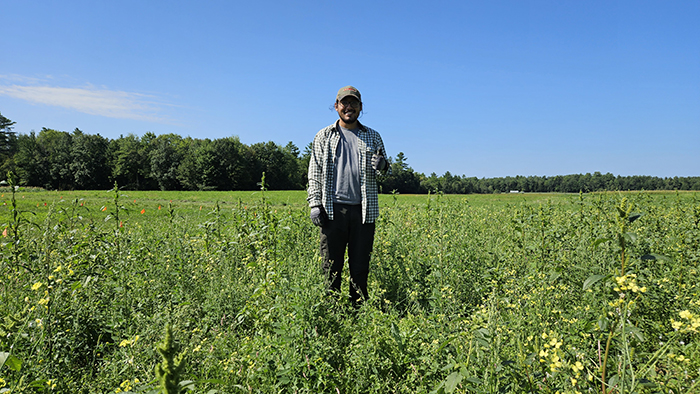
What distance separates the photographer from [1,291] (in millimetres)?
3268

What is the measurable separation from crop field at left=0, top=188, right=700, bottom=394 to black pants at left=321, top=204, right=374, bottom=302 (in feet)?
1.33

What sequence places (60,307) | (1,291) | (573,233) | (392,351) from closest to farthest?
(392,351), (60,307), (1,291), (573,233)

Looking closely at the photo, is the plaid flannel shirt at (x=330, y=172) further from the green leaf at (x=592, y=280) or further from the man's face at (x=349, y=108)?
the green leaf at (x=592, y=280)

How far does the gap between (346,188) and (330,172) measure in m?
0.27

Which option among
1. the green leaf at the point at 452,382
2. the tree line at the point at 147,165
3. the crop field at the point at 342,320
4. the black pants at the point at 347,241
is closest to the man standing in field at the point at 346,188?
the black pants at the point at 347,241

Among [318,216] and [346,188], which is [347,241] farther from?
[346,188]

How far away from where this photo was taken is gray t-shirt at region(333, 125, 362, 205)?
3.86 metres

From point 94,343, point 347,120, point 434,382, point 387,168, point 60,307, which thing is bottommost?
→ point 94,343

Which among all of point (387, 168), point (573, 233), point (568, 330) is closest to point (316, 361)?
point (568, 330)

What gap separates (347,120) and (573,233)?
3841mm

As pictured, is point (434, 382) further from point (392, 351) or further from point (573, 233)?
point (573, 233)

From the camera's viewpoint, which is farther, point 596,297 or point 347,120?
point 347,120

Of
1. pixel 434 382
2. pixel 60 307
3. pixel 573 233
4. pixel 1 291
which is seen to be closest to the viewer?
pixel 434 382

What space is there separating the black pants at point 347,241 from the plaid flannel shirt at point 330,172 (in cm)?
10
